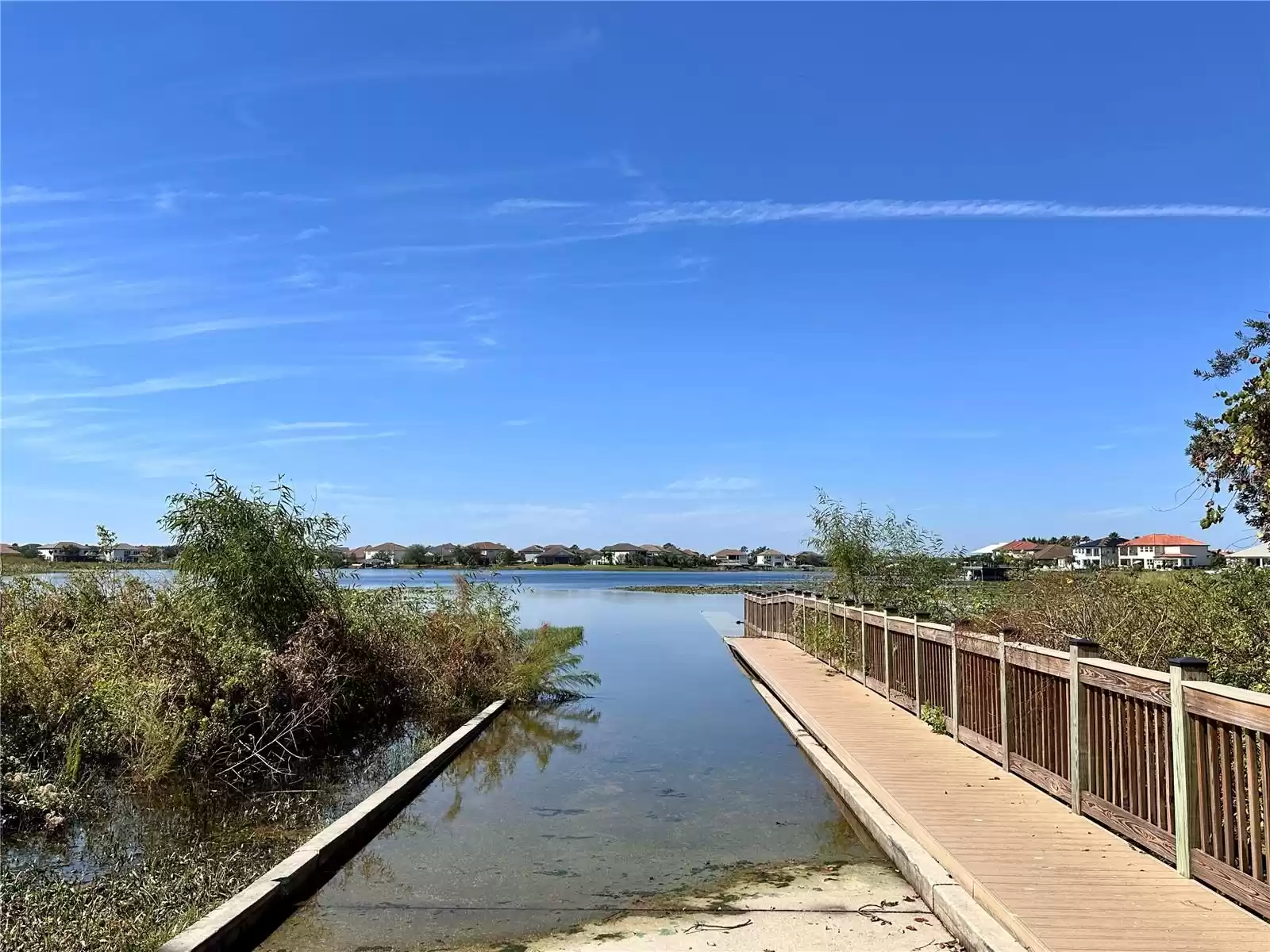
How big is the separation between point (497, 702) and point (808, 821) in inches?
359

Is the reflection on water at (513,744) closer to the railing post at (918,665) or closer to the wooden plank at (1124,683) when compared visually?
the railing post at (918,665)

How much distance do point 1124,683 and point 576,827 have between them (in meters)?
4.98

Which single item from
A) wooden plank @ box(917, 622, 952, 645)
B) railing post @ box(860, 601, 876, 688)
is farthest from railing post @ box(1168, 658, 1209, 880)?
railing post @ box(860, 601, 876, 688)

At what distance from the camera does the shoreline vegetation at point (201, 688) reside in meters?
7.72

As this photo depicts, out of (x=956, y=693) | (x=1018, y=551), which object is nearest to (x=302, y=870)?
→ (x=956, y=693)

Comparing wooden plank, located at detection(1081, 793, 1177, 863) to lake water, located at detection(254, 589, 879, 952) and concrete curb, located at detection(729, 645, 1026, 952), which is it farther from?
lake water, located at detection(254, 589, 879, 952)

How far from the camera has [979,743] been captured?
1053 centimetres

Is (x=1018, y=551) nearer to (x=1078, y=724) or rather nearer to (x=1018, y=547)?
(x=1018, y=547)

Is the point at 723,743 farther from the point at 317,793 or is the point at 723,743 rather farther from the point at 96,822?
the point at 96,822

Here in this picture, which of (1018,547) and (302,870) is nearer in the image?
(302,870)

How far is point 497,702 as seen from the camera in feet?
57.6

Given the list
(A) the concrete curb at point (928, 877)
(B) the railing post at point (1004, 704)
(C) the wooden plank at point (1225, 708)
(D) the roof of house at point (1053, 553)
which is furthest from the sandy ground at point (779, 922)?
(D) the roof of house at point (1053, 553)

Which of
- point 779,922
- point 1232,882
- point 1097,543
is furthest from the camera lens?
point 1097,543

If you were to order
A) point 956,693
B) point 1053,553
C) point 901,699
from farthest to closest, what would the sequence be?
point 1053,553
point 901,699
point 956,693
